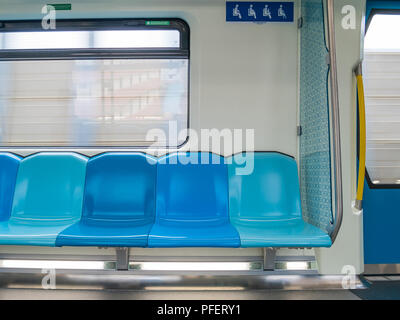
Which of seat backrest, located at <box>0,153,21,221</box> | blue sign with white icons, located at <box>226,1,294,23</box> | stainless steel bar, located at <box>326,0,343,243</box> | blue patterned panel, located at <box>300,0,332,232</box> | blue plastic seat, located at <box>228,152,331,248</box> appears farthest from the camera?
blue sign with white icons, located at <box>226,1,294,23</box>

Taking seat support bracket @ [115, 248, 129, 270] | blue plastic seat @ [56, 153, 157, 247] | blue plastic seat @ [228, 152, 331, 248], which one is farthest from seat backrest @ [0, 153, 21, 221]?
blue plastic seat @ [228, 152, 331, 248]

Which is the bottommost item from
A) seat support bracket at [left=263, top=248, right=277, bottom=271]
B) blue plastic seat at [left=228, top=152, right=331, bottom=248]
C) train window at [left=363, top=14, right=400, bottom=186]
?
seat support bracket at [left=263, top=248, right=277, bottom=271]

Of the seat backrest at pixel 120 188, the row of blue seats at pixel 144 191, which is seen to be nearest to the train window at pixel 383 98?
the row of blue seats at pixel 144 191

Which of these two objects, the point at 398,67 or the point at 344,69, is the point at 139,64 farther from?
the point at 398,67

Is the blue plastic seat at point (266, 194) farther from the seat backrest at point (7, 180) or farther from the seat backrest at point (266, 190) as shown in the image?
the seat backrest at point (7, 180)

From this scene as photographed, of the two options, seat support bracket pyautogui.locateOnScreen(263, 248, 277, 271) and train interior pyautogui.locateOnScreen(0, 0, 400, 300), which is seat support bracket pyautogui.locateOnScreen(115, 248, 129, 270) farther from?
seat support bracket pyautogui.locateOnScreen(263, 248, 277, 271)

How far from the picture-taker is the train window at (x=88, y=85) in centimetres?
232

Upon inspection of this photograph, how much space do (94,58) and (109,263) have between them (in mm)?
1593

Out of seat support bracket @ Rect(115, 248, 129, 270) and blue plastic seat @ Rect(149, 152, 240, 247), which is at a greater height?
blue plastic seat @ Rect(149, 152, 240, 247)

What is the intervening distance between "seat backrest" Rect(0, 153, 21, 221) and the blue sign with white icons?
195 cm

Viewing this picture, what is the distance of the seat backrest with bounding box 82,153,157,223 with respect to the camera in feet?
6.79

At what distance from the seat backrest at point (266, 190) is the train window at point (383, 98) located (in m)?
0.75

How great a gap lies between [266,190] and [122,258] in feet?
3.64

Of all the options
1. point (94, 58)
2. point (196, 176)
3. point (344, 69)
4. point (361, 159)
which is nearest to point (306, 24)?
point (344, 69)
